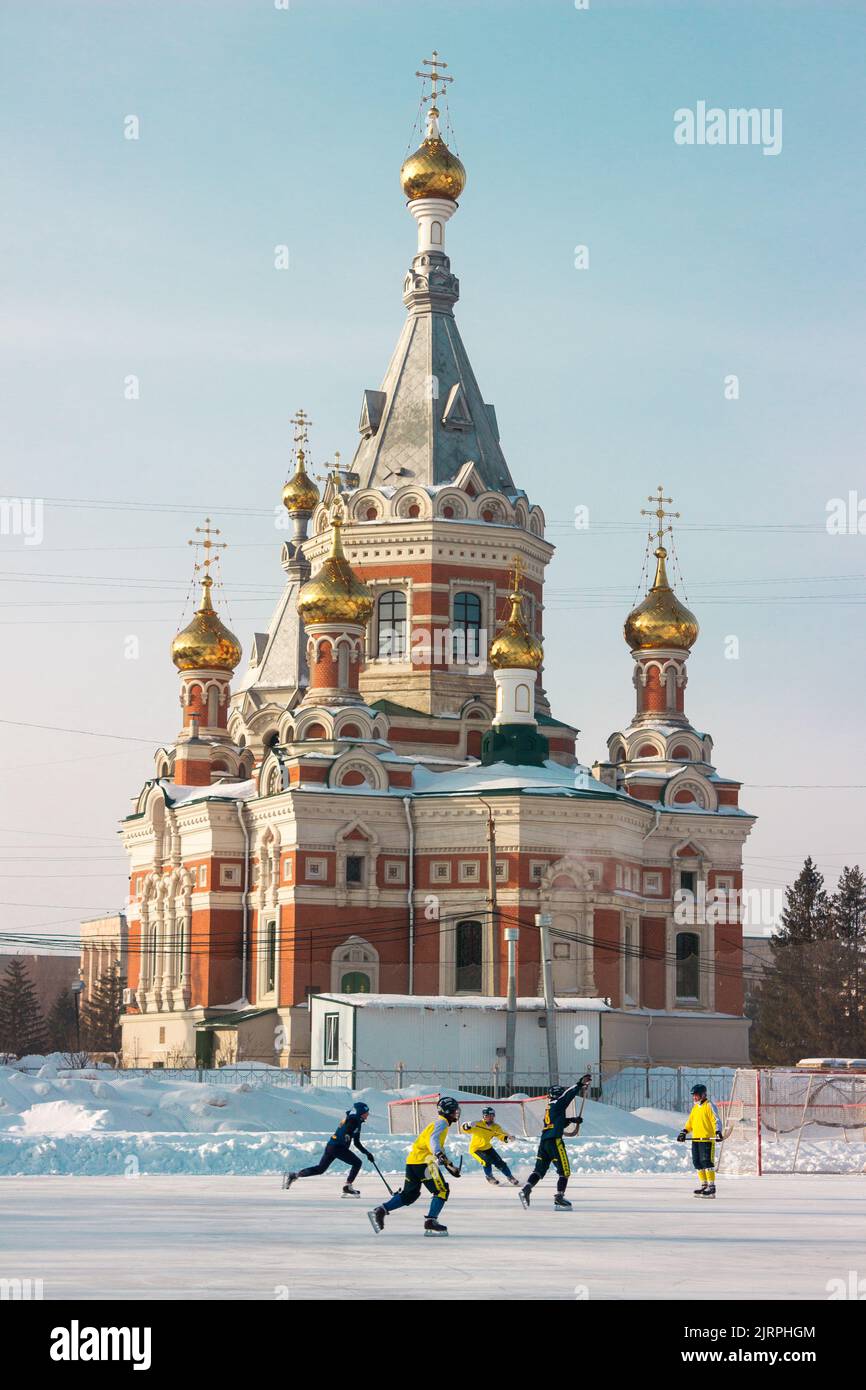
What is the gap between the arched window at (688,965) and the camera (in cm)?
5362

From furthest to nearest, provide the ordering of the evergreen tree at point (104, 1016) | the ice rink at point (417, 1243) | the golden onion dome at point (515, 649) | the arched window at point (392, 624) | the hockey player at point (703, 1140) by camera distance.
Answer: the evergreen tree at point (104, 1016) < the arched window at point (392, 624) < the golden onion dome at point (515, 649) < the hockey player at point (703, 1140) < the ice rink at point (417, 1243)

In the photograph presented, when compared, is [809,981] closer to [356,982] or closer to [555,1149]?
[356,982]

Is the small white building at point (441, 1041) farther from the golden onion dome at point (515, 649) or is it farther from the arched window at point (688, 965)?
the golden onion dome at point (515, 649)

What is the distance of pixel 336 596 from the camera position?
51344mm

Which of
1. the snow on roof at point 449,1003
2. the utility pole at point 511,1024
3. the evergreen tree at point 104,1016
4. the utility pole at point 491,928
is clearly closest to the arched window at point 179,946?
the utility pole at point 491,928

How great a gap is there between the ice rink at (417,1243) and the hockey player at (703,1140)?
0.29 meters

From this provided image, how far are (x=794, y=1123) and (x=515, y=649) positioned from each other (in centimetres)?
2132

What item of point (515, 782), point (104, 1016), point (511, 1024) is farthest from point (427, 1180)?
point (104, 1016)

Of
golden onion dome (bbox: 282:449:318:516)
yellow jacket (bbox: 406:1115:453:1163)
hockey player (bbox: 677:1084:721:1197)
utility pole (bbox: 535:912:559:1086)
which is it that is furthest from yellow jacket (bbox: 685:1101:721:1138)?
golden onion dome (bbox: 282:449:318:516)

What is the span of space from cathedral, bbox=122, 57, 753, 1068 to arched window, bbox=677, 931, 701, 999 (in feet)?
0.24

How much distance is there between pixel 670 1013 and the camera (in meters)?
52.3

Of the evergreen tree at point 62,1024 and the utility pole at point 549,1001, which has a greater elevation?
the utility pole at point 549,1001
